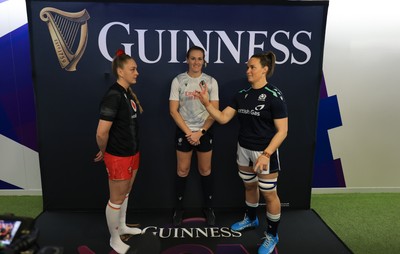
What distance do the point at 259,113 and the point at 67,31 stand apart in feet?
6.03

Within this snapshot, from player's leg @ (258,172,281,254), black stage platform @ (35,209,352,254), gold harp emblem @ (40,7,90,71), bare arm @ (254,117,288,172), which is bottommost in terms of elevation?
black stage platform @ (35,209,352,254)

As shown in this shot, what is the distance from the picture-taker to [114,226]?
222cm

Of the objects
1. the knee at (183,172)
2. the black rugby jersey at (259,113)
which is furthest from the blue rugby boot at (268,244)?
the knee at (183,172)

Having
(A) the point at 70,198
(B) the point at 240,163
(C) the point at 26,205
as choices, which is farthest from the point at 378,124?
(C) the point at 26,205

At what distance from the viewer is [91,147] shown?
112 inches

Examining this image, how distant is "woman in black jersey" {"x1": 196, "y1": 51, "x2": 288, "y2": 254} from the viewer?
214 centimetres

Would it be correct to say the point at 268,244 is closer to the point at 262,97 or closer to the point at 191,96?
the point at 262,97

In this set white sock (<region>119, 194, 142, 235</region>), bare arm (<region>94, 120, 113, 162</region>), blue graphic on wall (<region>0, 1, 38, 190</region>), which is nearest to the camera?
bare arm (<region>94, 120, 113, 162</region>)

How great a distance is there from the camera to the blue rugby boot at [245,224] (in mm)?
2617

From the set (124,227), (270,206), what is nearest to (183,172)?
(124,227)

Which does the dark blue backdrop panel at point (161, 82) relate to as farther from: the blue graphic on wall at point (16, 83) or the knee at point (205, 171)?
the blue graphic on wall at point (16, 83)

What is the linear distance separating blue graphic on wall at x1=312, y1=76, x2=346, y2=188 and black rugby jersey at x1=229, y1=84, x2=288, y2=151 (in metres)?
1.23

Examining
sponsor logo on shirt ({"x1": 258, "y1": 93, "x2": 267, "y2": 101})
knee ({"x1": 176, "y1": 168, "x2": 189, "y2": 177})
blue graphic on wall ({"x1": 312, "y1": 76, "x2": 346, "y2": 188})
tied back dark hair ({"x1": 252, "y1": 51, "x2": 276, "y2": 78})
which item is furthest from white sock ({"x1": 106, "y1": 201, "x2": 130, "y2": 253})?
blue graphic on wall ({"x1": 312, "y1": 76, "x2": 346, "y2": 188})

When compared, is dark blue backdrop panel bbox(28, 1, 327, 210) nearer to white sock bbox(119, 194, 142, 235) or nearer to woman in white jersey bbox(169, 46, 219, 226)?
woman in white jersey bbox(169, 46, 219, 226)
